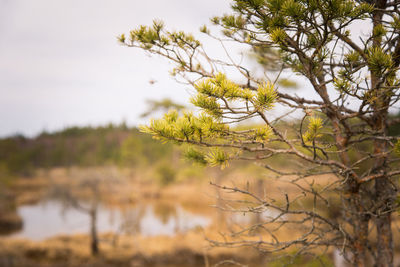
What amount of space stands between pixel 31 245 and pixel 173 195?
1614cm

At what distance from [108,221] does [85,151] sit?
41.6 metres

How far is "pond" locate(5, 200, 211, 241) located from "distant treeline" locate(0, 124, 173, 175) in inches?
172

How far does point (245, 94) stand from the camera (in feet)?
5.08

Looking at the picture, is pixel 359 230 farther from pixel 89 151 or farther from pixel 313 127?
pixel 89 151

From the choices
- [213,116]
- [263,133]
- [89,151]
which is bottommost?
[89,151]

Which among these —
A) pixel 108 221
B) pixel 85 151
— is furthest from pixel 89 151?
pixel 108 221

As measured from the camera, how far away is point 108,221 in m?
17.3

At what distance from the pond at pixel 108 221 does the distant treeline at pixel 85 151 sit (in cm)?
437

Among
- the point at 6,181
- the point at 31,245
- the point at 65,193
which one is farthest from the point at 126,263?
the point at 6,181

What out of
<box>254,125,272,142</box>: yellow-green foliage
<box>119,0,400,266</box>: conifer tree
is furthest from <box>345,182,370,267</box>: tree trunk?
<box>254,125,272,142</box>: yellow-green foliage

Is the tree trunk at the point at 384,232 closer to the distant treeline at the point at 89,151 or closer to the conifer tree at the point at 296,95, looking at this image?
the conifer tree at the point at 296,95

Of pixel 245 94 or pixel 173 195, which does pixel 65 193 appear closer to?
pixel 245 94

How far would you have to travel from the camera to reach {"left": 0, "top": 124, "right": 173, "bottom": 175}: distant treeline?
24.1 meters

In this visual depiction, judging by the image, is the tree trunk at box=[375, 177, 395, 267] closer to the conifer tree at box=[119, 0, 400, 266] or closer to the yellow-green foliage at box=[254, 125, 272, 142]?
the conifer tree at box=[119, 0, 400, 266]
